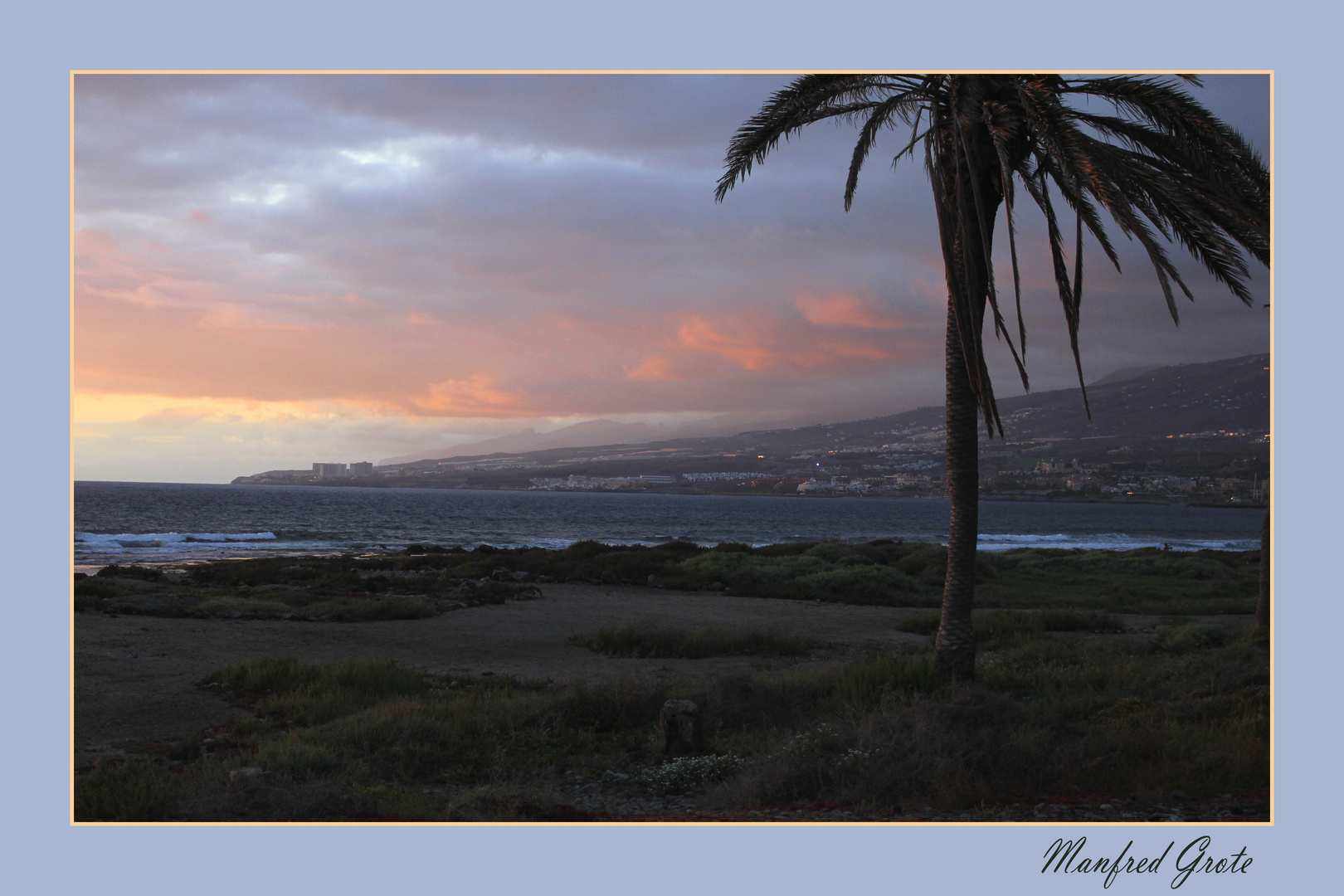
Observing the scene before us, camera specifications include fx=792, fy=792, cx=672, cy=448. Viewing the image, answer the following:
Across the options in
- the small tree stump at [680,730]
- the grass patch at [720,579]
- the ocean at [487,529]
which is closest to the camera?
the small tree stump at [680,730]

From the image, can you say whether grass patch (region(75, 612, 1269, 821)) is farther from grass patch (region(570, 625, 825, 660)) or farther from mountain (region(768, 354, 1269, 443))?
mountain (region(768, 354, 1269, 443))

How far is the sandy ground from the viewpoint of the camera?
9727 mm

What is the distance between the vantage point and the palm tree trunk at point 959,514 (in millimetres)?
8266

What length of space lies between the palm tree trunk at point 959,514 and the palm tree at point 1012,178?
14 mm

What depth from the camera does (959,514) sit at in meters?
Result: 8.44

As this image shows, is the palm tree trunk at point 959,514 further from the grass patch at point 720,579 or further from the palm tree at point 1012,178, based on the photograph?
the grass patch at point 720,579

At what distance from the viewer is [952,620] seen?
8.74 metres

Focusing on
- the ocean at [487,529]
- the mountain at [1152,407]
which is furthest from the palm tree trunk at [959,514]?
the mountain at [1152,407]

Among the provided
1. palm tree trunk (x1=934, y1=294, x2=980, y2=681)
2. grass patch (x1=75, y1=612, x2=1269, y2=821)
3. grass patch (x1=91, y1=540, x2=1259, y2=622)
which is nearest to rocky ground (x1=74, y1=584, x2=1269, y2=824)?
grass patch (x1=75, y1=612, x2=1269, y2=821)

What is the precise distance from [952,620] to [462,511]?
99614 mm

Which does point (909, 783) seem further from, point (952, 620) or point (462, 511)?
point (462, 511)

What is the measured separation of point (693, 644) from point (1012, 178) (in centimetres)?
983

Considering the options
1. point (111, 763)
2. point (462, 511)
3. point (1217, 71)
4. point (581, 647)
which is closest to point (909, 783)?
point (1217, 71)

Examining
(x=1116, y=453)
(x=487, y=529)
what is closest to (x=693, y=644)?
(x=487, y=529)
